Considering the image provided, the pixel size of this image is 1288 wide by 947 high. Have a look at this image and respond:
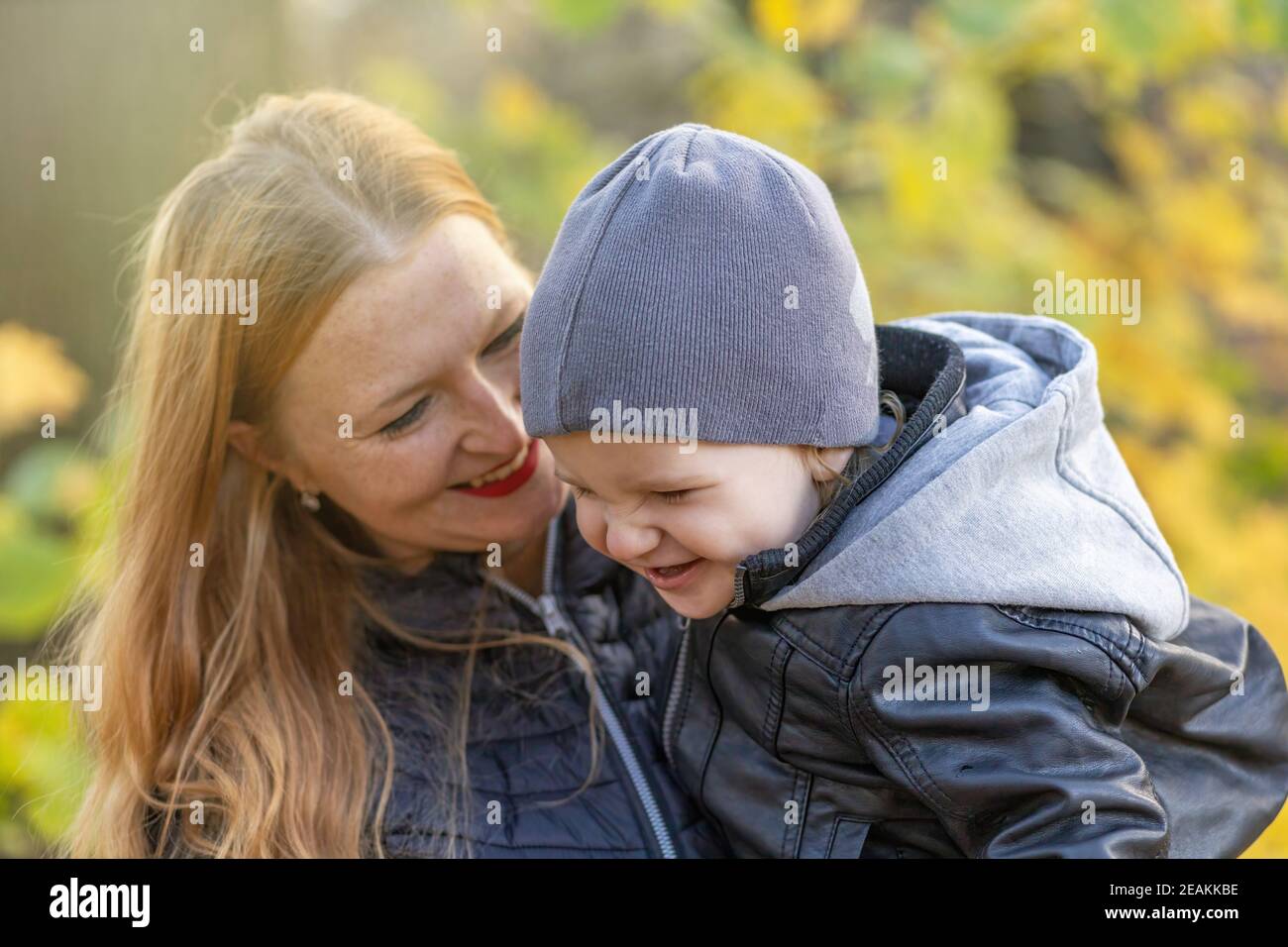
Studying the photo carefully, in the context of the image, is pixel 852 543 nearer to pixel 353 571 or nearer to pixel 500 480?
pixel 500 480

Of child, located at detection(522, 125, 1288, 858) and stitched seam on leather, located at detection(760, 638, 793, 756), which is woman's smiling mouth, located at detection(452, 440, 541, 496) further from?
stitched seam on leather, located at detection(760, 638, 793, 756)

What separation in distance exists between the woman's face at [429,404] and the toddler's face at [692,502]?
1.08ft

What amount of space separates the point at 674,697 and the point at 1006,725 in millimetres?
538

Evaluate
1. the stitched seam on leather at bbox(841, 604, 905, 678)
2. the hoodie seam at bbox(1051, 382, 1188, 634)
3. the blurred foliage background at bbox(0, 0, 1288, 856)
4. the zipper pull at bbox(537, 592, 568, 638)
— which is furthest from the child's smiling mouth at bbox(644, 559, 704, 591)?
the blurred foliage background at bbox(0, 0, 1288, 856)

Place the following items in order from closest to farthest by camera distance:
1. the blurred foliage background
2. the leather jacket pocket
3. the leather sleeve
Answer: the leather sleeve
the leather jacket pocket
the blurred foliage background

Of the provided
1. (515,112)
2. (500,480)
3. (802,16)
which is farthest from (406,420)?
(515,112)

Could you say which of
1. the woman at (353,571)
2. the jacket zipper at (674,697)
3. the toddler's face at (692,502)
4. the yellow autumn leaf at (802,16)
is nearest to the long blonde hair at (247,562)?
the woman at (353,571)

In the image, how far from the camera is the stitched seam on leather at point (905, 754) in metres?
1.37

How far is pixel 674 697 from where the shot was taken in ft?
5.67

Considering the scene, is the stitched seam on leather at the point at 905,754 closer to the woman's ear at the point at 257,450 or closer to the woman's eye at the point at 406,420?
the woman's eye at the point at 406,420

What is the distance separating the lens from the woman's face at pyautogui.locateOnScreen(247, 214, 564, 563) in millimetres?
1763

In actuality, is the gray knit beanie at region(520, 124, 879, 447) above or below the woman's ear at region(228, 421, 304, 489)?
above

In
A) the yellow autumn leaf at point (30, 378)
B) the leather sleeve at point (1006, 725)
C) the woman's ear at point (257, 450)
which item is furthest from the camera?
the yellow autumn leaf at point (30, 378)

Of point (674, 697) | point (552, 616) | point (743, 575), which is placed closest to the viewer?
point (743, 575)
